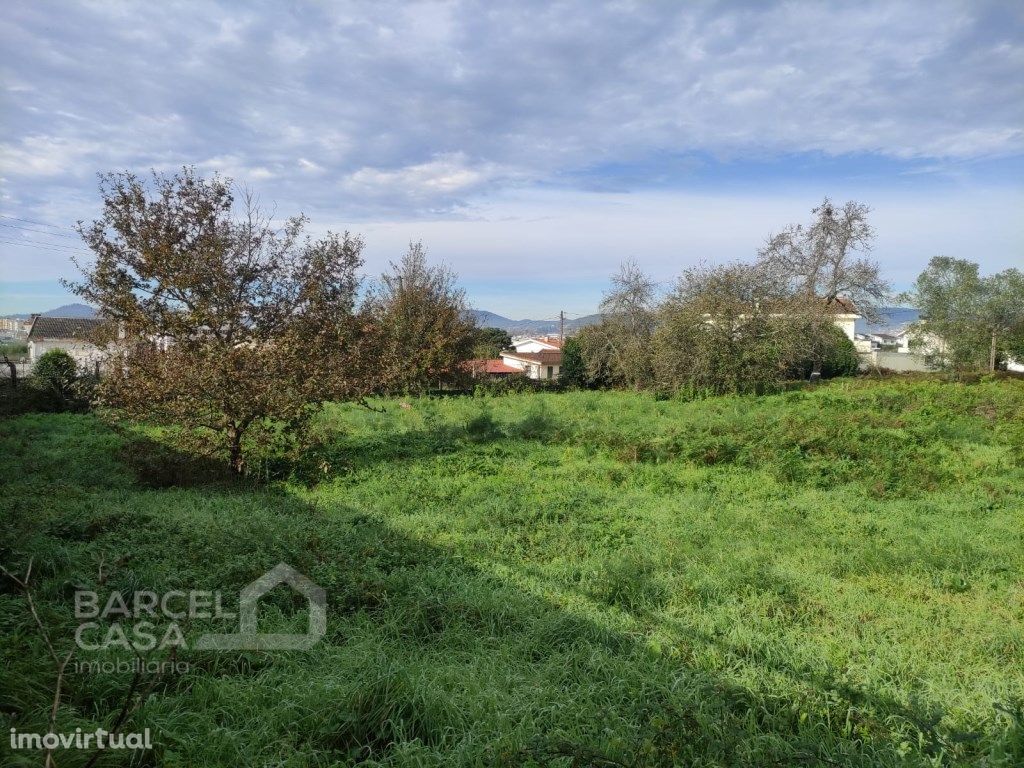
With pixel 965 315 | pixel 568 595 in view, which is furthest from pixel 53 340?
pixel 965 315

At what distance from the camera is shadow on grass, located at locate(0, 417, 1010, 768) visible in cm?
241

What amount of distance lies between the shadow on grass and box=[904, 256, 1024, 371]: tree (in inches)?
954

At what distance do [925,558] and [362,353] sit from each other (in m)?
6.95

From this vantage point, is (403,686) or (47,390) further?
(47,390)

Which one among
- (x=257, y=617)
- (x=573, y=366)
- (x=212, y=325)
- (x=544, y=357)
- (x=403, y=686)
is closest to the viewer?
(x=403, y=686)

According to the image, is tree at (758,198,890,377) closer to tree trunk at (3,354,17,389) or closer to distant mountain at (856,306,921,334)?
distant mountain at (856,306,921,334)

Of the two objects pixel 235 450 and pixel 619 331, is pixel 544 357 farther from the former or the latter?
pixel 235 450

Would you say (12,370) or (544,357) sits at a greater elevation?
(544,357)

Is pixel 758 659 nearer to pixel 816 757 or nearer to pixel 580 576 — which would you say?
pixel 816 757

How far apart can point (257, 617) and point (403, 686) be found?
1354mm

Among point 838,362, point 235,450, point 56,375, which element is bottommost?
point 235,450

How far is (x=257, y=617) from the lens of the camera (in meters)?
3.71

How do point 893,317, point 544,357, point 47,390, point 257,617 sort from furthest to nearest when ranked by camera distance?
point 544,357, point 893,317, point 47,390, point 257,617

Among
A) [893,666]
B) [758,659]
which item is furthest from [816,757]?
[893,666]
